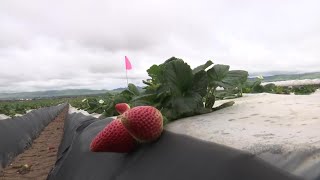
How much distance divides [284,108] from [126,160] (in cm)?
85

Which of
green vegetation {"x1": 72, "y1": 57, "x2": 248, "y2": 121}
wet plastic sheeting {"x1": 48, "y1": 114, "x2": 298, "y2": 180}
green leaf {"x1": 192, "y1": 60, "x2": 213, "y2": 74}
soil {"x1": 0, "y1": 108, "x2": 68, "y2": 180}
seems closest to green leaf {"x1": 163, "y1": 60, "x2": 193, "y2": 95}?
green vegetation {"x1": 72, "y1": 57, "x2": 248, "y2": 121}

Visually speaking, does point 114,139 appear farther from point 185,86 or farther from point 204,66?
point 204,66

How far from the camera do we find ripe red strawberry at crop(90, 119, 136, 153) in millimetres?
1651

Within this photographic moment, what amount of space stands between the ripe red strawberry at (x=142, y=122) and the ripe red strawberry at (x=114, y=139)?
0.30ft

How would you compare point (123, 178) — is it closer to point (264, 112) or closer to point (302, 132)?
point (264, 112)

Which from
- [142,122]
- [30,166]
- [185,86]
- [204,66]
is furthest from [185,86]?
[30,166]

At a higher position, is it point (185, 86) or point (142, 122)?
point (185, 86)

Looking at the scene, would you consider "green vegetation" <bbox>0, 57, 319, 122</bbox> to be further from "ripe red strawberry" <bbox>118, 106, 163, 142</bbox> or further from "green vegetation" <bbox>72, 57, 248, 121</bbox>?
"ripe red strawberry" <bbox>118, 106, 163, 142</bbox>

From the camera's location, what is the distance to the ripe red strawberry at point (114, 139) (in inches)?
65.0

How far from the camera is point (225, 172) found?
46.9 inches

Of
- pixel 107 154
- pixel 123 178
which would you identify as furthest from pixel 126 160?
pixel 107 154

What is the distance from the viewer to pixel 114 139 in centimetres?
166

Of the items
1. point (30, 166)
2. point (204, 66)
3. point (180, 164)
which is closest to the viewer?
point (180, 164)

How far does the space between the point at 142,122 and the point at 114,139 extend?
0.25 m
